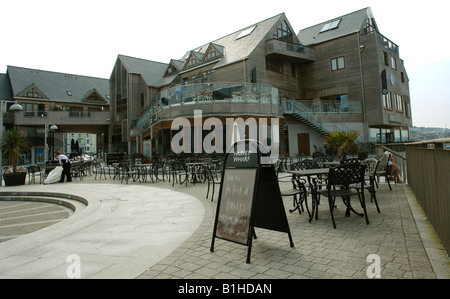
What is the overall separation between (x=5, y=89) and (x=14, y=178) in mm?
38088

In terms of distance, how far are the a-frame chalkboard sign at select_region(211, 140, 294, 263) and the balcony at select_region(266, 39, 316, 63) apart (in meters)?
24.9

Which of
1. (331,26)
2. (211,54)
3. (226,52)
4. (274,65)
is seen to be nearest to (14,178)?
(211,54)

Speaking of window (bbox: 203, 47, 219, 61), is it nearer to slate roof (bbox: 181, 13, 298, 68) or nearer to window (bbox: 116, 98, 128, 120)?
slate roof (bbox: 181, 13, 298, 68)

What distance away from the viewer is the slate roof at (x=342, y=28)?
1104 inches

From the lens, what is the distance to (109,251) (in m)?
3.48

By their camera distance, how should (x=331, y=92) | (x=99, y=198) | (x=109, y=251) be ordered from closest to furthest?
(x=109, y=251) < (x=99, y=198) < (x=331, y=92)

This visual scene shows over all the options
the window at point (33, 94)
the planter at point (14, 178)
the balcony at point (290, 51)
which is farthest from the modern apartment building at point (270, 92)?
the planter at point (14, 178)

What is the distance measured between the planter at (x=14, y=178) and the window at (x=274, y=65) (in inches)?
855

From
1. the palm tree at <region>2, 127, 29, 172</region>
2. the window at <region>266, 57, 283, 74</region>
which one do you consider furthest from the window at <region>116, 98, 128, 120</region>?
the palm tree at <region>2, 127, 29, 172</region>

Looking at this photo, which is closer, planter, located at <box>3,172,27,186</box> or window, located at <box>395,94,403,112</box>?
planter, located at <box>3,172,27,186</box>

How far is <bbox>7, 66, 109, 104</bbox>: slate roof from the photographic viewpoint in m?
41.5

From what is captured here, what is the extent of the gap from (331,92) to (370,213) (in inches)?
1036
